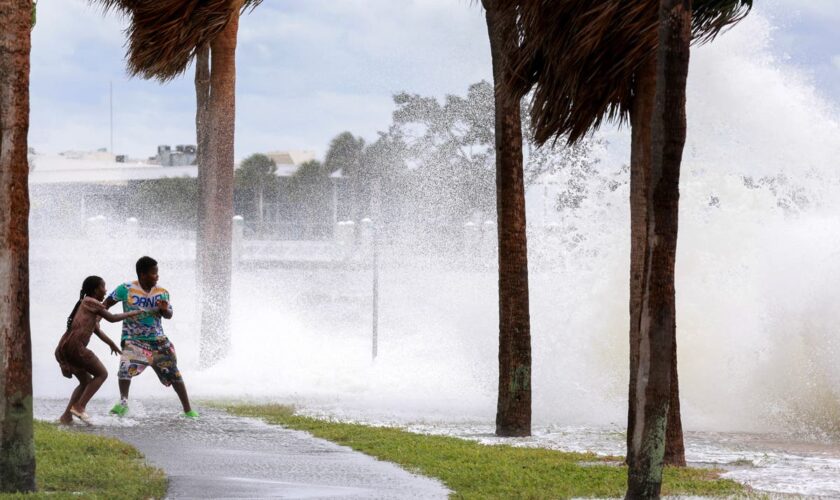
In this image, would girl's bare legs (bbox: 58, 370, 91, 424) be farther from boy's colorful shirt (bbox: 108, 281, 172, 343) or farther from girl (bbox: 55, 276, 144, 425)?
boy's colorful shirt (bbox: 108, 281, 172, 343)

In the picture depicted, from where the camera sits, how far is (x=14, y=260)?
8.50 meters

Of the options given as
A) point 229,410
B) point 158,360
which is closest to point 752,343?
point 229,410

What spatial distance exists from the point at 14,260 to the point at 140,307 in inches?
174

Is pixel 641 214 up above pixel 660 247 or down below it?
above

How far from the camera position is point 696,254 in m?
22.2

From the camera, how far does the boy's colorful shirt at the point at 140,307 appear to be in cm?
1284

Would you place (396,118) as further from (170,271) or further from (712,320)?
(712,320)

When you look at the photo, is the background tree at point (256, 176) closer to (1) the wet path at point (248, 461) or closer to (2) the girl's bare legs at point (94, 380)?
(1) the wet path at point (248, 461)

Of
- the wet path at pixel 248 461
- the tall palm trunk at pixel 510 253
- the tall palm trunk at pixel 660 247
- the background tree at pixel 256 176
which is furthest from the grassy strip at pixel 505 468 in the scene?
the background tree at pixel 256 176

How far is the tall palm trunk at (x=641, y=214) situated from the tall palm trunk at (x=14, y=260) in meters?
4.68

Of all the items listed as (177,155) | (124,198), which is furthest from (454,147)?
(177,155)

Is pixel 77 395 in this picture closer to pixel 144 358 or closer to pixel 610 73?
pixel 144 358

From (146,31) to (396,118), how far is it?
123 ft

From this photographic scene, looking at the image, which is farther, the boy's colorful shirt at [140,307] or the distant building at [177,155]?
the distant building at [177,155]
